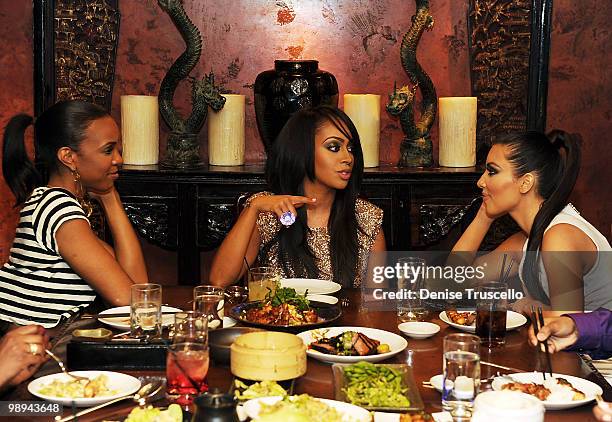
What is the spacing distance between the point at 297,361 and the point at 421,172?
2.37 m

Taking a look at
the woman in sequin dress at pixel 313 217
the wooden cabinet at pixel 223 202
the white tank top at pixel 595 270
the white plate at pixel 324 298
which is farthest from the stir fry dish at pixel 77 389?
the wooden cabinet at pixel 223 202

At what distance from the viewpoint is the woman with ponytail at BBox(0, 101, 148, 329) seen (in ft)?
9.52

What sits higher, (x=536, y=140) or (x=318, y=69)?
(x=318, y=69)

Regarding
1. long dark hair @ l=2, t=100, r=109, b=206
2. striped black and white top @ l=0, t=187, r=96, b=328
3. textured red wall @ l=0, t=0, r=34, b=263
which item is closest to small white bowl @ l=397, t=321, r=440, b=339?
striped black and white top @ l=0, t=187, r=96, b=328

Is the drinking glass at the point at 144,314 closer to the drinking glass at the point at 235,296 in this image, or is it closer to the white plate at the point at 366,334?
the white plate at the point at 366,334

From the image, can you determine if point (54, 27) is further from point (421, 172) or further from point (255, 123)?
point (421, 172)

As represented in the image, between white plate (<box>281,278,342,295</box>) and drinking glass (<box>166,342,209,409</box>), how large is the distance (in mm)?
1061

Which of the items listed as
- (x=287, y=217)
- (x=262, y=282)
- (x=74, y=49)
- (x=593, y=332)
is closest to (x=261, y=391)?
(x=262, y=282)

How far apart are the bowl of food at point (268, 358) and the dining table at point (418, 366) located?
2.5 inches

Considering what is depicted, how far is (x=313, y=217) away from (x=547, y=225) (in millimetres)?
976

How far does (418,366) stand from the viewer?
2.22 m

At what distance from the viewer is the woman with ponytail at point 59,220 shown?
2.90 m

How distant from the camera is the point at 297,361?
2004 millimetres

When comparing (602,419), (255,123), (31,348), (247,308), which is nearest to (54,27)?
(255,123)
